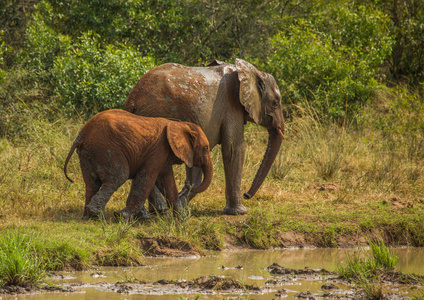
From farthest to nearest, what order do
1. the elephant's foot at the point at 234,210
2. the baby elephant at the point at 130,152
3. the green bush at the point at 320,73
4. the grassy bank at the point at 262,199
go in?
1. the green bush at the point at 320,73
2. the elephant's foot at the point at 234,210
3. the baby elephant at the point at 130,152
4. the grassy bank at the point at 262,199

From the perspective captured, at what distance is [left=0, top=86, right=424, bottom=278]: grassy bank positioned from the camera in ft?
23.7

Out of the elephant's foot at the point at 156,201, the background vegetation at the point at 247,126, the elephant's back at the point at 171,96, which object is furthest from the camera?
the elephant's foot at the point at 156,201

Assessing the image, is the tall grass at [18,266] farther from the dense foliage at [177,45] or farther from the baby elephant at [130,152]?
the dense foliage at [177,45]

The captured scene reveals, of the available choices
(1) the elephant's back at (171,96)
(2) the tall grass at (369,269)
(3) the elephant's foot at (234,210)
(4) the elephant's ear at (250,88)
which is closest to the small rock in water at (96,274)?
(2) the tall grass at (369,269)

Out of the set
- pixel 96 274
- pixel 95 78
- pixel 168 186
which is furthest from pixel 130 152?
pixel 95 78

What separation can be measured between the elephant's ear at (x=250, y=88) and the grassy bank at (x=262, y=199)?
1413 millimetres

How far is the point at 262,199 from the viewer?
10445 mm

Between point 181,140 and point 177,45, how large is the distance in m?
8.73

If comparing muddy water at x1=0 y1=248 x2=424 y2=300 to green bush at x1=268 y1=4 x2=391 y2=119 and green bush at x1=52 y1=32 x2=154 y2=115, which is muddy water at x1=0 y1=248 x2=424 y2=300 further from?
green bush at x1=268 y1=4 x2=391 y2=119

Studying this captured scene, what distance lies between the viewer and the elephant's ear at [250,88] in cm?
887

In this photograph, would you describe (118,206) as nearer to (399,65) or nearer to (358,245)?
(358,245)

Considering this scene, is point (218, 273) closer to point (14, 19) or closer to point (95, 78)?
point (95, 78)

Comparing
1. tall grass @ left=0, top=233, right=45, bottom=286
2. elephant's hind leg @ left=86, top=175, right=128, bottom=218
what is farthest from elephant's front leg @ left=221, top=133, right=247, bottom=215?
tall grass @ left=0, top=233, right=45, bottom=286

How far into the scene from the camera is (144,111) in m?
8.27
